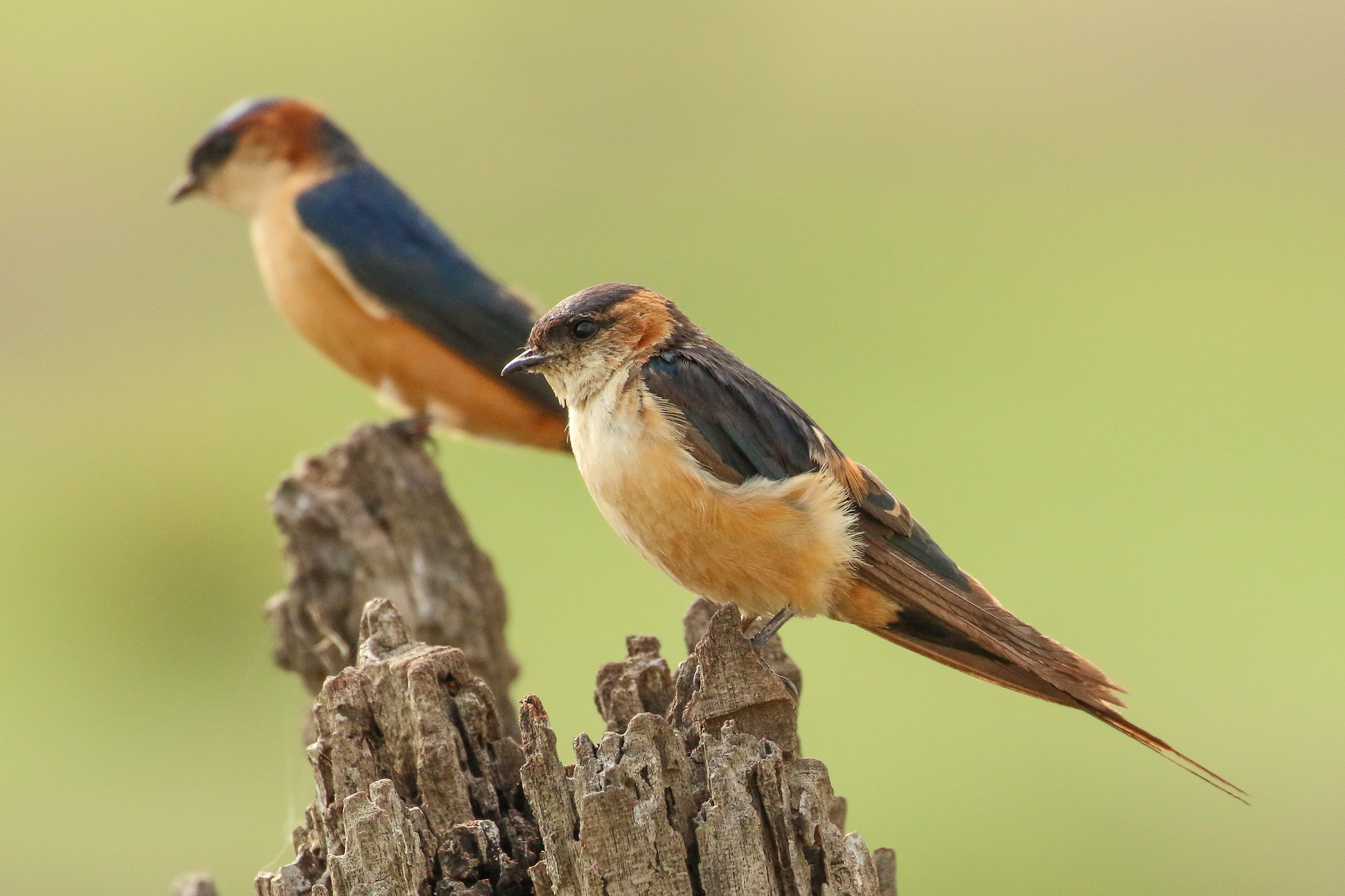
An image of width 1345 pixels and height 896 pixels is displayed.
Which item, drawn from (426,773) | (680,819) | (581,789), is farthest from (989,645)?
(426,773)

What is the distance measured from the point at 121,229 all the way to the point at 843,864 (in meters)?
15.7

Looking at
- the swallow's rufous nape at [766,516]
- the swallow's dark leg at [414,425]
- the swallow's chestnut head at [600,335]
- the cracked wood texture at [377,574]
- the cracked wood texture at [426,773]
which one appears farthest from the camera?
the swallow's dark leg at [414,425]

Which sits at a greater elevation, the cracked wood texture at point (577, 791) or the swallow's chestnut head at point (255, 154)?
the swallow's chestnut head at point (255, 154)


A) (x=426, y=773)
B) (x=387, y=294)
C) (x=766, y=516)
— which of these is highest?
(x=387, y=294)

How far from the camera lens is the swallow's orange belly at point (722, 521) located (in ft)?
12.3

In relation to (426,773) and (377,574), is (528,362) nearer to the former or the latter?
(426,773)

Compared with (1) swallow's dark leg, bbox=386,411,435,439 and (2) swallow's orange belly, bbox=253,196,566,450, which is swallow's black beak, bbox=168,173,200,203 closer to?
(2) swallow's orange belly, bbox=253,196,566,450

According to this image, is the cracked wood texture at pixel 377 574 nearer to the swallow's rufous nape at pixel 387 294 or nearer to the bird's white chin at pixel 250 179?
the swallow's rufous nape at pixel 387 294

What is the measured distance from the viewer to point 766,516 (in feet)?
12.3

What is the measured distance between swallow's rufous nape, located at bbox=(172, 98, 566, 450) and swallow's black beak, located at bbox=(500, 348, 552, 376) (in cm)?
268

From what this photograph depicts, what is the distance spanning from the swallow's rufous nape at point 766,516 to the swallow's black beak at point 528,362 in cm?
12

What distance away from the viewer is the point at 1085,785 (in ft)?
31.4

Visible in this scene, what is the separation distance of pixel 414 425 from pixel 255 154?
188cm

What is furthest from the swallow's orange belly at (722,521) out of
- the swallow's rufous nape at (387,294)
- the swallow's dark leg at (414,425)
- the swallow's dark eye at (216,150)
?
the swallow's dark eye at (216,150)
